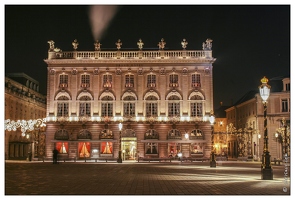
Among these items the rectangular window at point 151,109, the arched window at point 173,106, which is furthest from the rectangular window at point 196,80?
the rectangular window at point 151,109

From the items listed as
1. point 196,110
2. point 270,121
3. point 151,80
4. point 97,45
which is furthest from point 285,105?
point 97,45

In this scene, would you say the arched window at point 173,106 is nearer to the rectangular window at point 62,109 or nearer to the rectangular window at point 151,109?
the rectangular window at point 151,109

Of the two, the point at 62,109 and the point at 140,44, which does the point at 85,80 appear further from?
the point at 140,44

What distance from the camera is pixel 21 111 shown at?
79.2 m

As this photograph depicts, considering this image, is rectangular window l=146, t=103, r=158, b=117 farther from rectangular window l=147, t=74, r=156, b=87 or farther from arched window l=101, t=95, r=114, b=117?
arched window l=101, t=95, r=114, b=117

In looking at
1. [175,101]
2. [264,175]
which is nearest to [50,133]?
[175,101]

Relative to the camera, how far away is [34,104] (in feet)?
288

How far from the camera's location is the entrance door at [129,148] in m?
61.8

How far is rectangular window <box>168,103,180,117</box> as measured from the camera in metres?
61.8

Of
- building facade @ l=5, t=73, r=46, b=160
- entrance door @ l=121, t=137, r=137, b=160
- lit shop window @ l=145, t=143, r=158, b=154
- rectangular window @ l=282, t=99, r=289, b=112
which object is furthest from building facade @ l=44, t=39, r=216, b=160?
rectangular window @ l=282, t=99, r=289, b=112

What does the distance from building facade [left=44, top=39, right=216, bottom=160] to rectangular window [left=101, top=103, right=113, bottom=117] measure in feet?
0.47

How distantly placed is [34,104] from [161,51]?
3632 centimetres

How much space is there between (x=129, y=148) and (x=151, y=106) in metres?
6.79

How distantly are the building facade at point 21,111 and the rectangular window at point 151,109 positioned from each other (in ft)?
49.4
